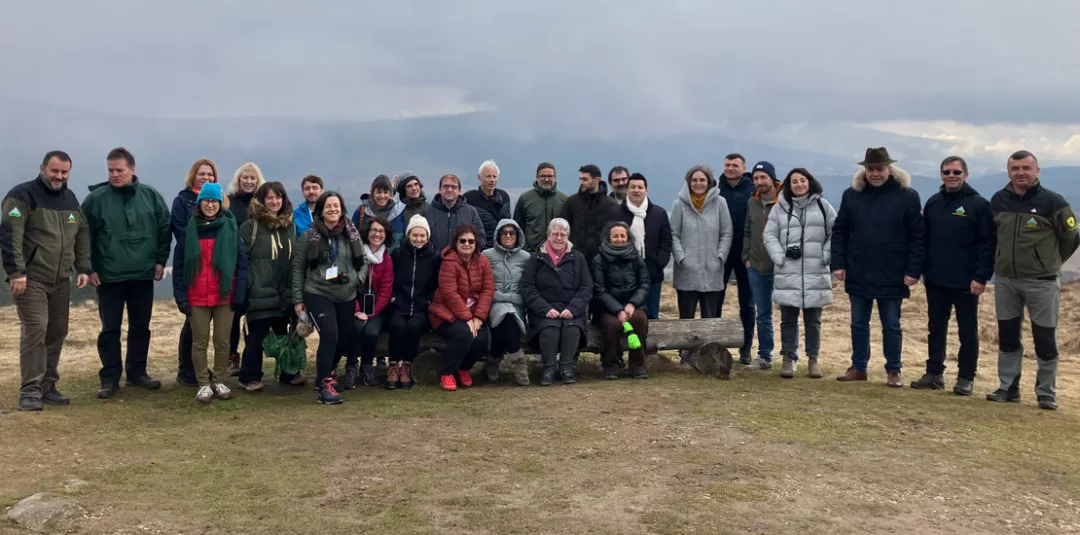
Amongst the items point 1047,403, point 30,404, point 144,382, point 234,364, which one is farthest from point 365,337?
point 1047,403

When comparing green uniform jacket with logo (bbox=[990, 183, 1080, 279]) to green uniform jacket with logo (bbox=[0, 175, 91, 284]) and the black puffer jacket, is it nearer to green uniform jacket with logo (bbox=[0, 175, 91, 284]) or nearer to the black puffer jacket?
the black puffer jacket

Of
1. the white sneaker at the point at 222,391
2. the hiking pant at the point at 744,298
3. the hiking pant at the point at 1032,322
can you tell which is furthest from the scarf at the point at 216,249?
the hiking pant at the point at 1032,322

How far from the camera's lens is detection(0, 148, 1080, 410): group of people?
25.7 ft

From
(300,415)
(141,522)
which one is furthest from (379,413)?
(141,522)

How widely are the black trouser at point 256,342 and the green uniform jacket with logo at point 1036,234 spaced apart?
7.21 m

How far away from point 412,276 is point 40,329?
3.40 m

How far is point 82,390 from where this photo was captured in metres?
8.57

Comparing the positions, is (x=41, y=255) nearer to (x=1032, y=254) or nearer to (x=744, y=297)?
(x=744, y=297)

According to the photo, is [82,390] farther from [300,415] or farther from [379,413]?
[379,413]

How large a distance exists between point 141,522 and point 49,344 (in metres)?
3.82

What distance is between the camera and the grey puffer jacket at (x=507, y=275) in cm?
891

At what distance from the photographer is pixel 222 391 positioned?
26.2 feet

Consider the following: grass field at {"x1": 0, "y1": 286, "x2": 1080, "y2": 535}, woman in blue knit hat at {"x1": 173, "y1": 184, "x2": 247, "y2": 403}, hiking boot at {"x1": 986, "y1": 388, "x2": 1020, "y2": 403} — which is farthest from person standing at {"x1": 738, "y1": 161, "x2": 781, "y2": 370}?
woman in blue knit hat at {"x1": 173, "y1": 184, "x2": 247, "y2": 403}

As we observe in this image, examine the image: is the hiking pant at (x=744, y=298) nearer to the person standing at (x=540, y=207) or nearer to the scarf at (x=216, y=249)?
the person standing at (x=540, y=207)
